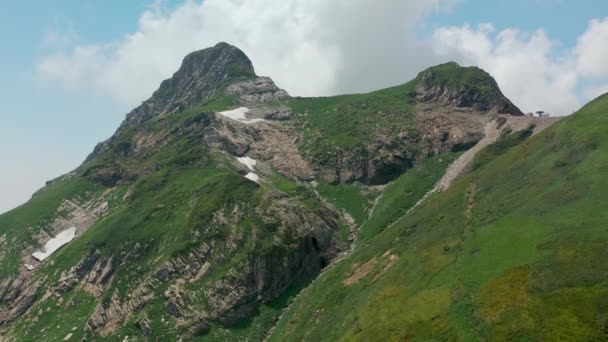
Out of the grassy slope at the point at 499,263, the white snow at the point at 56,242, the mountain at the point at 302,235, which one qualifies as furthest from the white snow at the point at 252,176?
the grassy slope at the point at 499,263

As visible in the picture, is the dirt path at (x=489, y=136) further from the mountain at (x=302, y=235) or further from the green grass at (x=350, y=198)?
the green grass at (x=350, y=198)

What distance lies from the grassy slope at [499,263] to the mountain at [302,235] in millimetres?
440

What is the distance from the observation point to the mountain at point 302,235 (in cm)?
7769

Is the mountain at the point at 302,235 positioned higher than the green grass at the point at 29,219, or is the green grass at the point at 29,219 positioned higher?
the green grass at the point at 29,219

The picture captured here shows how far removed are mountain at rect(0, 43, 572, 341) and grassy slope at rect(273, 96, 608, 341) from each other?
0.44m

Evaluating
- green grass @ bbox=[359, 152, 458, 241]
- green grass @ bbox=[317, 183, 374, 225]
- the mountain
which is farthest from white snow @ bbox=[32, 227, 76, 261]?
green grass @ bbox=[359, 152, 458, 241]

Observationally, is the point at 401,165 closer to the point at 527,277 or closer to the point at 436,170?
the point at 436,170

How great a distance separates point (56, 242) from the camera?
165375mm

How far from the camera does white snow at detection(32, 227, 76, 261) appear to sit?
157625 mm

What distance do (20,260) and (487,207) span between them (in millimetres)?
138339

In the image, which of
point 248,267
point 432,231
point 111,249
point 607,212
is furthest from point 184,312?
point 607,212

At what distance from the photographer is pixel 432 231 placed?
9588 cm

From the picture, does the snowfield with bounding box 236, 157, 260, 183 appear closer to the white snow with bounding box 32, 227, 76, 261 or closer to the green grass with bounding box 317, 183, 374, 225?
the green grass with bounding box 317, 183, 374, 225

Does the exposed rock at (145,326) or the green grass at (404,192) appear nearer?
the exposed rock at (145,326)
